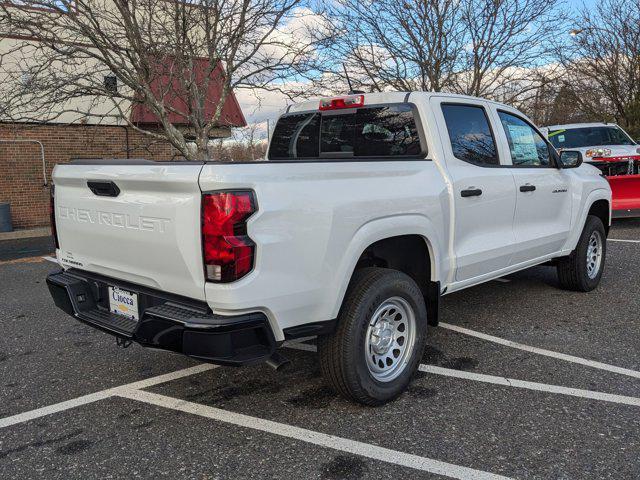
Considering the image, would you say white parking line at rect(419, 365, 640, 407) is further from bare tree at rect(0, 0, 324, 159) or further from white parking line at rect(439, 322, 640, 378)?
bare tree at rect(0, 0, 324, 159)

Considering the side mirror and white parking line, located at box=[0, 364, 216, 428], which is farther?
the side mirror

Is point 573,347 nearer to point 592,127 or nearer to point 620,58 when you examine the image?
point 592,127

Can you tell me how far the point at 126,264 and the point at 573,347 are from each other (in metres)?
3.34

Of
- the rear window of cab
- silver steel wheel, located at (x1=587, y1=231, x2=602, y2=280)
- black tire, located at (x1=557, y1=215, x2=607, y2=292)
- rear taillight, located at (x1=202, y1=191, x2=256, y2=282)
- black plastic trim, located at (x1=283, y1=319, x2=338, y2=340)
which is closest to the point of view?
rear taillight, located at (x1=202, y1=191, x2=256, y2=282)

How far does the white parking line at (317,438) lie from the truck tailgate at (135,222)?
2.88ft

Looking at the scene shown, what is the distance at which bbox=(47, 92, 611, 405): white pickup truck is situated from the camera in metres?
2.60

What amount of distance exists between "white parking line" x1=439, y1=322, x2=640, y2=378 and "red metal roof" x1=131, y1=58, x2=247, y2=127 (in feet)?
27.9

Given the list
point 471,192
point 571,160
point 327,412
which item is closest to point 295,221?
point 327,412

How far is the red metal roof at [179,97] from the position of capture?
11.4 m

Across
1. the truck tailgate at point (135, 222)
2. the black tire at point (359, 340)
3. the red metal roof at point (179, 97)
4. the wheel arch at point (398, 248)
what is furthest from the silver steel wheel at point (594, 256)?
the red metal roof at point (179, 97)

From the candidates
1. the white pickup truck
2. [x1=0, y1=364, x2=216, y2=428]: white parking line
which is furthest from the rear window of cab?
[x1=0, y1=364, x2=216, y2=428]: white parking line

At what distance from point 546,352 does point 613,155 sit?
787cm

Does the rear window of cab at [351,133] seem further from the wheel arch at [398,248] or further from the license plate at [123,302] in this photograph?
the license plate at [123,302]

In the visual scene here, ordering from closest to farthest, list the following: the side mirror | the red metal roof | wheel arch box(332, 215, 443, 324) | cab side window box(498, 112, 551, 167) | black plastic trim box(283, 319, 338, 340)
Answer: black plastic trim box(283, 319, 338, 340) → wheel arch box(332, 215, 443, 324) → cab side window box(498, 112, 551, 167) → the side mirror → the red metal roof
